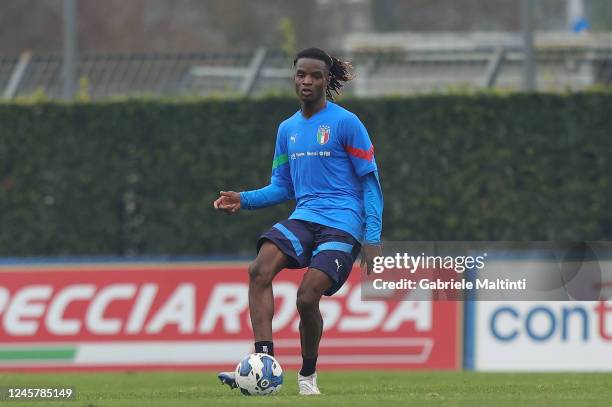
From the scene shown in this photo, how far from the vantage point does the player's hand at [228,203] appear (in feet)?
35.0

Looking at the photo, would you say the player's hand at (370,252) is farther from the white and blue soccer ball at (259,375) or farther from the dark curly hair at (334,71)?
the dark curly hair at (334,71)

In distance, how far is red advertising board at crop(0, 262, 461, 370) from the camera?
53.8ft

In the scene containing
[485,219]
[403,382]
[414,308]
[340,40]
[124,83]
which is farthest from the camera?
[340,40]

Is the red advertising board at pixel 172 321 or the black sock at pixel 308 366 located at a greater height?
the red advertising board at pixel 172 321

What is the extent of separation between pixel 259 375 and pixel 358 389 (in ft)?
6.15

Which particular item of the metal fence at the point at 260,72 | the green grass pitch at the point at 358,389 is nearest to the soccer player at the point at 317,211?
the green grass pitch at the point at 358,389

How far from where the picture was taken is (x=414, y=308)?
53.8 ft

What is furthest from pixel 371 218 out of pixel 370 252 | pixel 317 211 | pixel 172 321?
pixel 172 321

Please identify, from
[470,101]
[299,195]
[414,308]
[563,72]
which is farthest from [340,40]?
[299,195]

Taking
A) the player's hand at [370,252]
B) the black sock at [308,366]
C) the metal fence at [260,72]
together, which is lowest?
the black sock at [308,366]

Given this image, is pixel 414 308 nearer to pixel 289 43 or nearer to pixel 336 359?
pixel 336 359

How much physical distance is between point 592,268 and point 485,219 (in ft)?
15.8

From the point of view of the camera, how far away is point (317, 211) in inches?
416

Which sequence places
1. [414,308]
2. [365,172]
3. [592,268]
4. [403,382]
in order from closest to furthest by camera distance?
[365,172] → [403,382] → [592,268] → [414,308]
